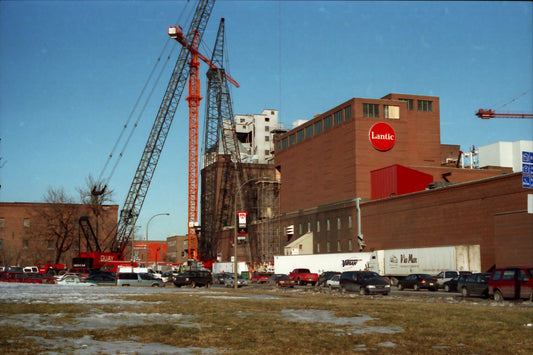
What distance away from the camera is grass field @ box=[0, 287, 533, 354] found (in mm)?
13742

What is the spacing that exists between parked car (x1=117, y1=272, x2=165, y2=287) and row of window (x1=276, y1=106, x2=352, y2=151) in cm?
5556

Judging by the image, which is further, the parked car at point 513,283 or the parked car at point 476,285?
the parked car at point 476,285

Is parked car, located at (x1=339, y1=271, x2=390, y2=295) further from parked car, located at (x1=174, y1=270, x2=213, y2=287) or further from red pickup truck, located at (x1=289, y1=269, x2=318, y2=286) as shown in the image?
red pickup truck, located at (x1=289, y1=269, x2=318, y2=286)

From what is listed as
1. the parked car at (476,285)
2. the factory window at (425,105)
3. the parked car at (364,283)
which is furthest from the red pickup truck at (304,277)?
the factory window at (425,105)

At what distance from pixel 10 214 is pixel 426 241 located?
8795 cm

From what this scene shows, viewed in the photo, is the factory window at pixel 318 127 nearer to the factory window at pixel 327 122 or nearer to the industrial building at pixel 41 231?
the factory window at pixel 327 122

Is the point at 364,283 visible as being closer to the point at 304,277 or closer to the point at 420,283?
the point at 420,283

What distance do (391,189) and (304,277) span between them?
27.2 metres

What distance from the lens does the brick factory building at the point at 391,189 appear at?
6291 centimetres

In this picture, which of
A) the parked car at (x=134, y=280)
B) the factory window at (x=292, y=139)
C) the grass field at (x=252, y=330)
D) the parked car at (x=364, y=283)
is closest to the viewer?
the grass field at (x=252, y=330)

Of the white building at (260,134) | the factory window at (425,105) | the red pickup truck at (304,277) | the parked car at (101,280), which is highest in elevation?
the white building at (260,134)

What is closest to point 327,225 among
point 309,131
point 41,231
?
point 309,131

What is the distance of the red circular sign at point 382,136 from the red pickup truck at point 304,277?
115ft

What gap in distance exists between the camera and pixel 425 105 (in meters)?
111
